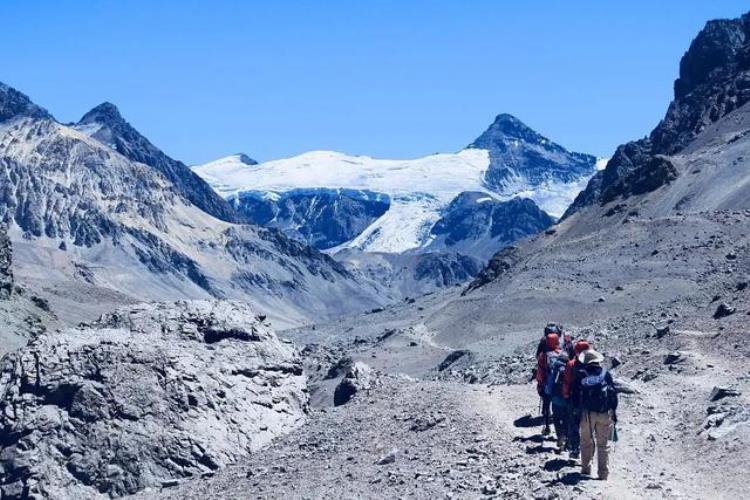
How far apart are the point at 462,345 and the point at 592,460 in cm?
4805

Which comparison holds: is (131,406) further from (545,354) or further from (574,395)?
(574,395)

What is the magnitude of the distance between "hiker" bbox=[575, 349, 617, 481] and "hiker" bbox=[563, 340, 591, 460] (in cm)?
29

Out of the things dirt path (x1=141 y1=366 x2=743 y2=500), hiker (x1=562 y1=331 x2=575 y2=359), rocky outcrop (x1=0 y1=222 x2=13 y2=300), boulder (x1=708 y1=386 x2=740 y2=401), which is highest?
rocky outcrop (x1=0 y1=222 x2=13 y2=300)

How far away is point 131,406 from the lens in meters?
22.9

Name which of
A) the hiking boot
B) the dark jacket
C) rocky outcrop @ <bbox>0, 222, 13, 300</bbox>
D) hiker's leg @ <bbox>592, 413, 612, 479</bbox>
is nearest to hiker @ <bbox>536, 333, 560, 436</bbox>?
the hiking boot

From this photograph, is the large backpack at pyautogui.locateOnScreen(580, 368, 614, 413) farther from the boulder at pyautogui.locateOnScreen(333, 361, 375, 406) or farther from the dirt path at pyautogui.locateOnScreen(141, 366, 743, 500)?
the boulder at pyautogui.locateOnScreen(333, 361, 375, 406)

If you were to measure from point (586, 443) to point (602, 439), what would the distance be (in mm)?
328

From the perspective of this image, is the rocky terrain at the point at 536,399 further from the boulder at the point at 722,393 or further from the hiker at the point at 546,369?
the hiker at the point at 546,369

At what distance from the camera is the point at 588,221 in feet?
319

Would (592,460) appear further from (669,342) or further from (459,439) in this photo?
(669,342)

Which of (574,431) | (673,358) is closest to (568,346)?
(574,431)

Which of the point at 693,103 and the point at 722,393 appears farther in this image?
the point at 693,103

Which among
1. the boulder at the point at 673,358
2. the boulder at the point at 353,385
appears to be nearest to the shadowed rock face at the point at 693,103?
the boulder at the point at 673,358

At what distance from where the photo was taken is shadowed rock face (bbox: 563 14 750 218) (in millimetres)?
103375
